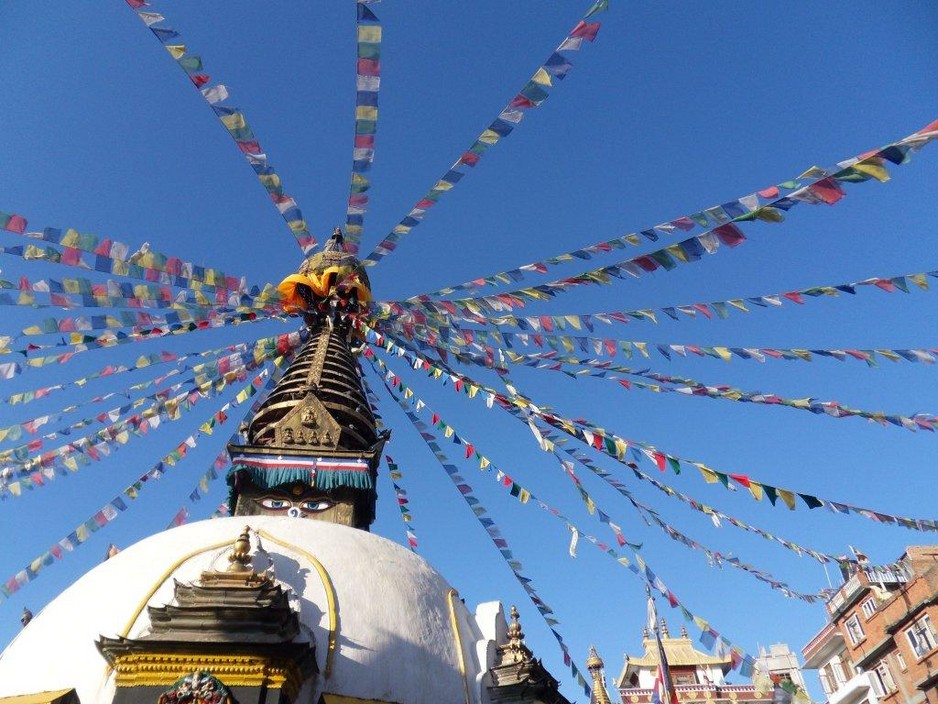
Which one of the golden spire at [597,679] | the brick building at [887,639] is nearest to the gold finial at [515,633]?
the golden spire at [597,679]

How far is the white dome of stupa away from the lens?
518 cm

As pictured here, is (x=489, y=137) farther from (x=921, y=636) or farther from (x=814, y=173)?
(x=921, y=636)

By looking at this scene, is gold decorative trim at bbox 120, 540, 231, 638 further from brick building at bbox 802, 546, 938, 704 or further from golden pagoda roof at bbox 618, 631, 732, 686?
golden pagoda roof at bbox 618, 631, 732, 686

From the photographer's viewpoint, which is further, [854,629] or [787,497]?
[854,629]

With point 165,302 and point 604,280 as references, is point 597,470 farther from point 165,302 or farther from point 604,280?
point 165,302

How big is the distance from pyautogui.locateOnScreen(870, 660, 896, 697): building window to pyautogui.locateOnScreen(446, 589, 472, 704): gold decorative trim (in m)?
22.2

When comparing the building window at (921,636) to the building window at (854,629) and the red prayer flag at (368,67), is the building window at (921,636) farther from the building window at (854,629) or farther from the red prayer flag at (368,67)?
the red prayer flag at (368,67)

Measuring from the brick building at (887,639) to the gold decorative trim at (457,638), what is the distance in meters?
15.6

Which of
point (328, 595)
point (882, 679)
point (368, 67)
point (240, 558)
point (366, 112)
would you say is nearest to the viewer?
point (240, 558)

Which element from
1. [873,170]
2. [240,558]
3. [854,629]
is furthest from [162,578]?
[854,629]

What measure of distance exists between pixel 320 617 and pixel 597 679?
3.65 m

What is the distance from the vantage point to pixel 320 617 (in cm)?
545

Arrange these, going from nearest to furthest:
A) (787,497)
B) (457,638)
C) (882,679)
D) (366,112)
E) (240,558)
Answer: (240,558), (457,638), (787,497), (366,112), (882,679)

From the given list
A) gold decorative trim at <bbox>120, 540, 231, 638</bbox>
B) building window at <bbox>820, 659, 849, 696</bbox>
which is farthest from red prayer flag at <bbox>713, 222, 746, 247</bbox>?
building window at <bbox>820, 659, 849, 696</bbox>
